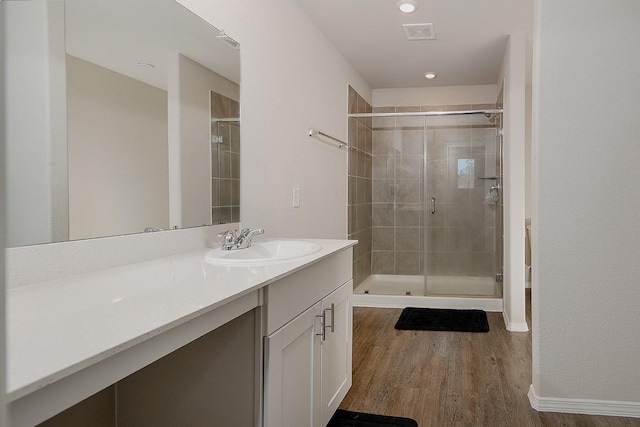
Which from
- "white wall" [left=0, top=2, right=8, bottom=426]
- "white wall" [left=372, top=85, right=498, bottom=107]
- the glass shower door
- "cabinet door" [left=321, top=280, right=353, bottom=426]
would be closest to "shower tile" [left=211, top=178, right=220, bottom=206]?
"cabinet door" [left=321, top=280, right=353, bottom=426]

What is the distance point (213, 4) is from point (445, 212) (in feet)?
10.7

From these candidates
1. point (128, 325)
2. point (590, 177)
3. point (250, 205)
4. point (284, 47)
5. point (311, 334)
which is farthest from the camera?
point (284, 47)

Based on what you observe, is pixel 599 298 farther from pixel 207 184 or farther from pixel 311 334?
pixel 207 184

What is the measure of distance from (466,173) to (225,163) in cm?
308

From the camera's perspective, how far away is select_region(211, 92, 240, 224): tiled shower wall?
2.16 metres

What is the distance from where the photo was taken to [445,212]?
188 inches

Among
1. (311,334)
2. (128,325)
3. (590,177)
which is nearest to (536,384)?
(590,177)

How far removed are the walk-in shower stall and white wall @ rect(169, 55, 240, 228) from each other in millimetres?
2529

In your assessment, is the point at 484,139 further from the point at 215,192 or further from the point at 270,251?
the point at 215,192


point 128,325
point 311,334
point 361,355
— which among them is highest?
point 128,325

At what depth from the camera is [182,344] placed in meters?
1.05

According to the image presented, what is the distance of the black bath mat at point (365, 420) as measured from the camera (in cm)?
218

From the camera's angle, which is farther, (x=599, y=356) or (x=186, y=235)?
(x=599, y=356)

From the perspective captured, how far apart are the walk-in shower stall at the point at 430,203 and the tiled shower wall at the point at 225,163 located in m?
2.30
